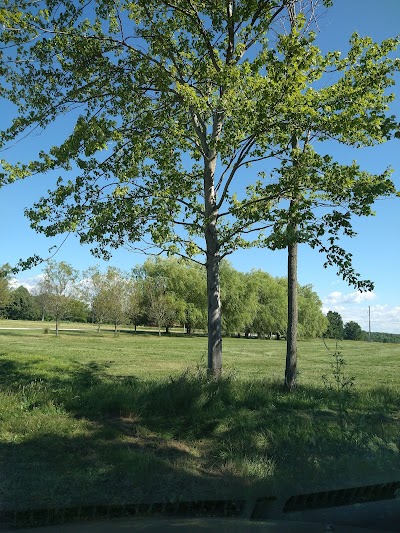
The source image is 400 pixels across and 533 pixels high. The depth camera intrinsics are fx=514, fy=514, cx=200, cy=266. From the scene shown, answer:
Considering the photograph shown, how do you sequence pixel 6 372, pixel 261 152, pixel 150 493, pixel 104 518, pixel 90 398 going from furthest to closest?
1. pixel 6 372
2. pixel 261 152
3. pixel 90 398
4. pixel 150 493
5. pixel 104 518

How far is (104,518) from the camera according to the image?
4.55 metres

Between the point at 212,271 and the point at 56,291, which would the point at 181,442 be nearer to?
the point at 212,271

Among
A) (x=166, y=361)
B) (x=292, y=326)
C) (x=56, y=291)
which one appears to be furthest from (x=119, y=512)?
(x=56, y=291)

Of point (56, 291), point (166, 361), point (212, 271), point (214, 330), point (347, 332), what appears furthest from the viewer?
point (56, 291)

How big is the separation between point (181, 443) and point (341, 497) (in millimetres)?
2278

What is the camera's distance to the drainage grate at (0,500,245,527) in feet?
14.7

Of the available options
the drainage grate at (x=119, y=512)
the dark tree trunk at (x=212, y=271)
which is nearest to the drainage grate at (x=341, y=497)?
the drainage grate at (x=119, y=512)

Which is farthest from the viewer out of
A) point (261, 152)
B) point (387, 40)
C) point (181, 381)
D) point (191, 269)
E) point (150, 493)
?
point (191, 269)

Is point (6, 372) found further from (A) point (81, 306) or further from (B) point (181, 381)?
(A) point (81, 306)

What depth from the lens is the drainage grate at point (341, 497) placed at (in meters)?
5.03

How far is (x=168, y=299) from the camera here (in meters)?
56.9

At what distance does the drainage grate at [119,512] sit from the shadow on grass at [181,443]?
128mm

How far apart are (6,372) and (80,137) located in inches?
224

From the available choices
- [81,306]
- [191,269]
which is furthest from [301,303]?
[81,306]
